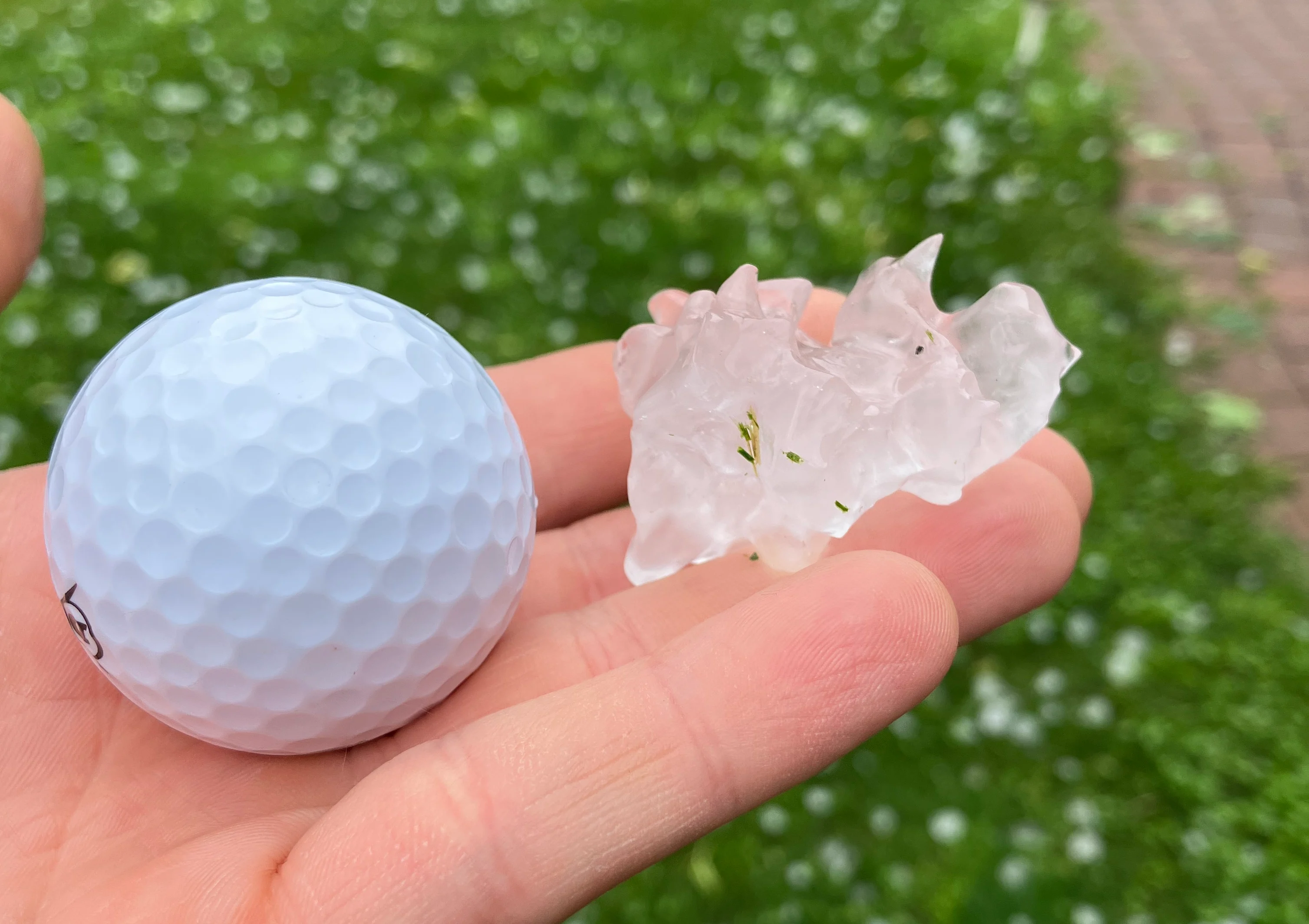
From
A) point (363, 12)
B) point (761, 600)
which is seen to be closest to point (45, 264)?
point (363, 12)

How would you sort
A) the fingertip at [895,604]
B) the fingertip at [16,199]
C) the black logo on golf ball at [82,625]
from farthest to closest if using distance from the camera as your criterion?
the fingertip at [16,199] < the black logo on golf ball at [82,625] < the fingertip at [895,604]

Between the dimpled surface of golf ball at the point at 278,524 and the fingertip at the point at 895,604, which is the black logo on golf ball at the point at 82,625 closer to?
the dimpled surface of golf ball at the point at 278,524

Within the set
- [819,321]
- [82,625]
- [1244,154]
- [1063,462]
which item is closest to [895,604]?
[1063,462]

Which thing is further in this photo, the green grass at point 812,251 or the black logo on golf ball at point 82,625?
the green grass at point 812,251

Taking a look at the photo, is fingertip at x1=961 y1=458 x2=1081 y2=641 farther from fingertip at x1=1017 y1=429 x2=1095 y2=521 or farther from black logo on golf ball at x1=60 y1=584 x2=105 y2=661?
black logo on golf ball at x1=60 y1=584 x2=105 y2=661

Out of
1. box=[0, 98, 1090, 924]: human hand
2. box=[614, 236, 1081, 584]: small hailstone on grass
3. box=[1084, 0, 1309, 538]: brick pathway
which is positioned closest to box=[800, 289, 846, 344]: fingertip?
box=[614, 236, 1081, 584]: small hailstone on grass

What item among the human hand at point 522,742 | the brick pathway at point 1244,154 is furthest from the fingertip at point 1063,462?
the brick pathway at point 1244,154
